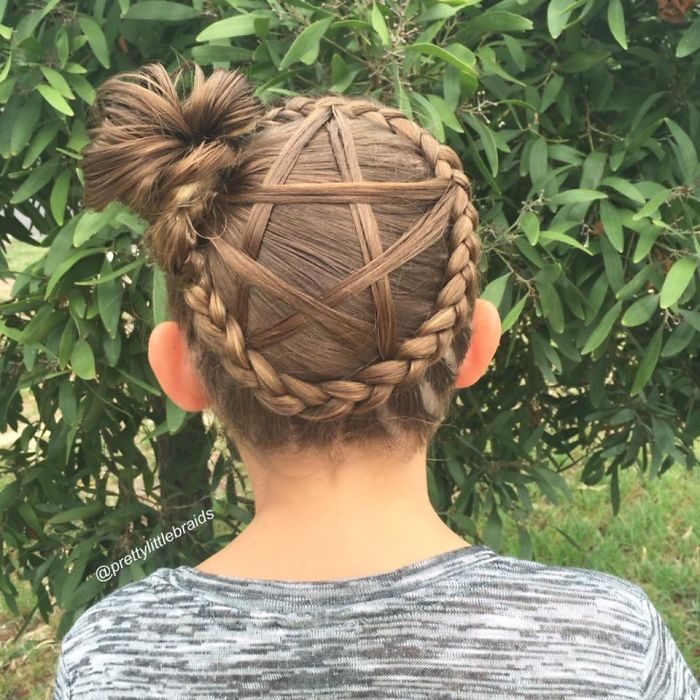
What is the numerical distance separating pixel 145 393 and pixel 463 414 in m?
0.71

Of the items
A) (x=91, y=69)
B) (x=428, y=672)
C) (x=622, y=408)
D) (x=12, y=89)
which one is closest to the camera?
(x=428, y=672)

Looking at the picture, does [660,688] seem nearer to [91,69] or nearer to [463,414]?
[463,414]

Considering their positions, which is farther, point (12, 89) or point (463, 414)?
point (463, 414)

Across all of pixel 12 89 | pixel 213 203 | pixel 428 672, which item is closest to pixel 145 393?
pixel 12 89

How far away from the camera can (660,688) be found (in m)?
1.03

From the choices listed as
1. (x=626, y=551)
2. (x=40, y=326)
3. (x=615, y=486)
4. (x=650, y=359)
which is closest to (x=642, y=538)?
(x=626, y=551)

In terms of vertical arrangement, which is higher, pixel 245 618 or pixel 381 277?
pixel 381 277

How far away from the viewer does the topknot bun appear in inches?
43.8

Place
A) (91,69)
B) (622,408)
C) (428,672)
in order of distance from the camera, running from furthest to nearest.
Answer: (622,408), (91,69), (428,672)

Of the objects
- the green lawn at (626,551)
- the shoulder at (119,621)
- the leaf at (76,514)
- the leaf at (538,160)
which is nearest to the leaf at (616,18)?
the leaf at (538,160)

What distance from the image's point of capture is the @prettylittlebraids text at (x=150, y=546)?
7.01 ft

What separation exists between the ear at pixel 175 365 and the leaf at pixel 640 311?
824 millimetres

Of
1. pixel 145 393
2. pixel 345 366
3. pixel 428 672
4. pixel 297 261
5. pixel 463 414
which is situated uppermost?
pixel 297 261

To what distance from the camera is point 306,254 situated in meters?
0.99
